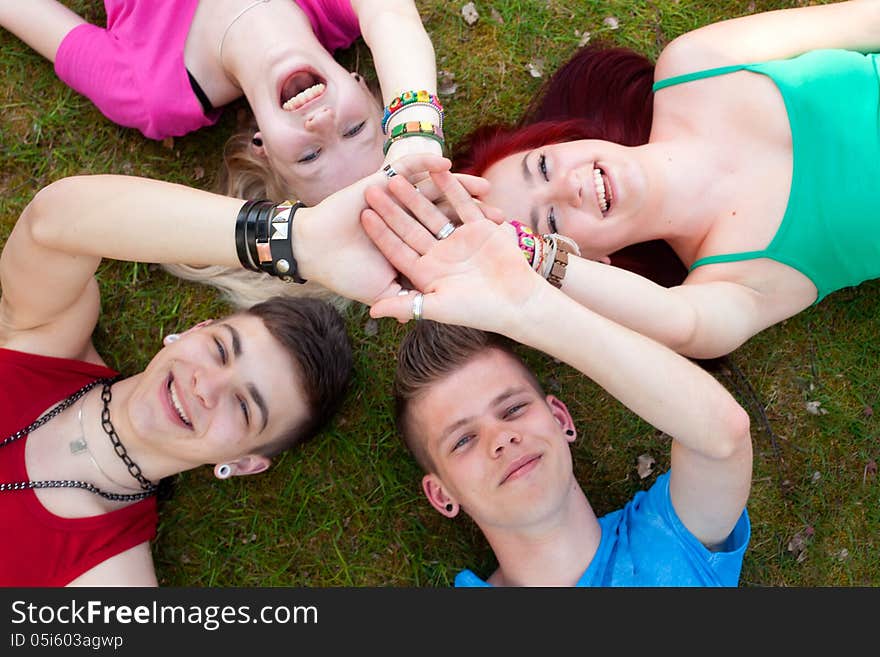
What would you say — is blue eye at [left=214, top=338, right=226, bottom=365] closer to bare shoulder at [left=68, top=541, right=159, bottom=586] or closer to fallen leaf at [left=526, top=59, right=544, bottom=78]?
bare shoulder at [left=68, top=541, right=159, bottom=586]

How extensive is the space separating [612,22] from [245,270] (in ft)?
11.5

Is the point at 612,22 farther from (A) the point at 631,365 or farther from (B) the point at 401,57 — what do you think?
(A) the point at 631,365

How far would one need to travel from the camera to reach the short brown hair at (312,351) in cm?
477

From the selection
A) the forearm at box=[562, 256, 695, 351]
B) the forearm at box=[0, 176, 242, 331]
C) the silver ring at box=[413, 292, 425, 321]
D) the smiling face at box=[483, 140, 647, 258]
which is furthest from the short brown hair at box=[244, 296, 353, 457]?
the forearm at box=[562, 256, 695, 351]

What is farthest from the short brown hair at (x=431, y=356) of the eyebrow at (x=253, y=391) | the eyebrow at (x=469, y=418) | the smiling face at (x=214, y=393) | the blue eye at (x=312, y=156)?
the blue eye at (x=312, y=156)

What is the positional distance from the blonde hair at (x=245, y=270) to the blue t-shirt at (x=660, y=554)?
2358mm

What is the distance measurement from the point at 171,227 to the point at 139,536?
236cm

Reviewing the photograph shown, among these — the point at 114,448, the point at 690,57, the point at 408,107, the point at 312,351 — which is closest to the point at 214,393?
the point at 312,351

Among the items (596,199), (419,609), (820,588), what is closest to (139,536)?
(419,609)

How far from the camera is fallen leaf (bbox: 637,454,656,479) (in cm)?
559

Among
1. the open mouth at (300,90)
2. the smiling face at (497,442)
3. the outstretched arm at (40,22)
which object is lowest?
the smiling face at (497,442)

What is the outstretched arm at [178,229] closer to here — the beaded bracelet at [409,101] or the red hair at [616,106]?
the beaded bracelet at [409,101]

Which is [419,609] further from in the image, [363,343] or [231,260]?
[231,260]

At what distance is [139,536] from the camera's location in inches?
200
